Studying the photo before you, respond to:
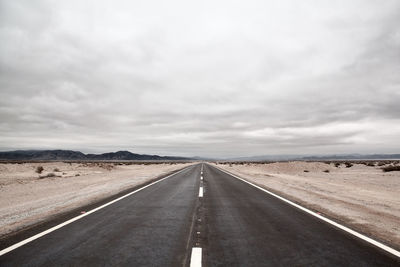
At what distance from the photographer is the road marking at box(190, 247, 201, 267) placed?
181 inches

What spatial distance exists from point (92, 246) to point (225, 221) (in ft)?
12.0

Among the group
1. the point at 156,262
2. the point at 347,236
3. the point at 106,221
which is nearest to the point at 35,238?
the point at 106,221

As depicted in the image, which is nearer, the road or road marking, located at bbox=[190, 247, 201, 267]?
road marking, located at bbox=[190, 247, 201, 267]

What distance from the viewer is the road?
4828 mm

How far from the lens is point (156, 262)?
475cm

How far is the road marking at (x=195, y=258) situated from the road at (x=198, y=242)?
83mm

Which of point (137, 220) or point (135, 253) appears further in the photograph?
point (137, 220)

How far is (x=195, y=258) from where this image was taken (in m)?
4.89

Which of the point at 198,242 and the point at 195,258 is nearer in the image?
the point at 195,258

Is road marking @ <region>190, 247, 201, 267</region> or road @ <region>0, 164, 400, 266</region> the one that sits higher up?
road marking @ <region>190, 247, 201, 267</region>

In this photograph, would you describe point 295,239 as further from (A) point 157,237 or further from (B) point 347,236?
(A) point 157,237

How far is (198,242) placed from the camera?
5.89m

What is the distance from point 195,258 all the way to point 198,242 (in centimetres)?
101

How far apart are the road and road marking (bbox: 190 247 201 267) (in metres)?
0.08
